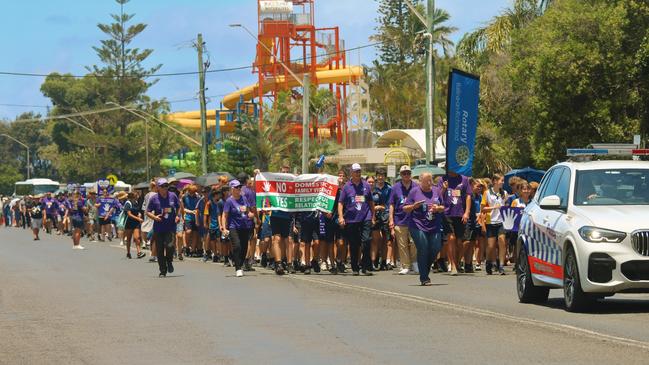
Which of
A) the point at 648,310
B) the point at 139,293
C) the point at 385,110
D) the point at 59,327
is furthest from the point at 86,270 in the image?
the point at 385,110

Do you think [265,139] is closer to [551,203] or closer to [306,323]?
[551,203]

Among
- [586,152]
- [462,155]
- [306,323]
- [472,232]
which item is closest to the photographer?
[306,323]

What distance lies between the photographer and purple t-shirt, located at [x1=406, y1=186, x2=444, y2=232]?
20375mm

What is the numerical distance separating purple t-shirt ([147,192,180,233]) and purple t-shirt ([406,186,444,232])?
5.27 meters

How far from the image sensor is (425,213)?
20391mm

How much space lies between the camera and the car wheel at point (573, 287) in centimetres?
1456

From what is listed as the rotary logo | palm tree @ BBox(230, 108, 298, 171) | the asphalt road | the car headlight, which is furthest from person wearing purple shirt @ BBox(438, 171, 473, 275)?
palm tree @ BBox(230, 108, 298, 171)

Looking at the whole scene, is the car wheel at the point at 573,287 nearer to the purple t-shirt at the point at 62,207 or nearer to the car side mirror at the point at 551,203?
the car side mirror at the point at 551,203

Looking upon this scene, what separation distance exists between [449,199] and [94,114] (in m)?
98.0

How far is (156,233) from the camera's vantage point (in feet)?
79.7

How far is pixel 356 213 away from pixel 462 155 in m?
4.55

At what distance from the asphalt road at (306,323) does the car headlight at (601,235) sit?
0.82 meters

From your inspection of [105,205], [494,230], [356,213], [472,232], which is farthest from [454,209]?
[105,205]

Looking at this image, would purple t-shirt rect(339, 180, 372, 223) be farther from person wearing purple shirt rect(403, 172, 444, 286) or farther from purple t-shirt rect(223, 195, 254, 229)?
person wearing purple shirt rect(403, 172, 444, 286)
